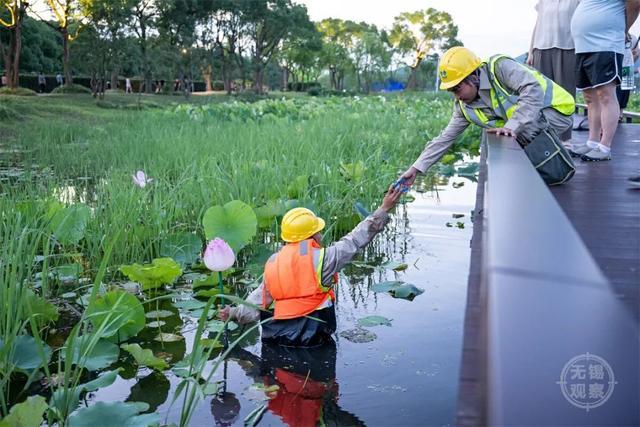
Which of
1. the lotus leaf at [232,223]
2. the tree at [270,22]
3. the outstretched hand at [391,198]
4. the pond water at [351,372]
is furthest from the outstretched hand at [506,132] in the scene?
the tree at [270,22]

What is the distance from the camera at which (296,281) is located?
8.88 feet

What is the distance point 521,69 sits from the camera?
3.47 m

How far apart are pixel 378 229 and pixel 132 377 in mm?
1140

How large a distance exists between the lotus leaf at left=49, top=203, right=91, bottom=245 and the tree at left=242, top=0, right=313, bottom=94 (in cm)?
3220

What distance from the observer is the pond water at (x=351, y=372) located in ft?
7.39

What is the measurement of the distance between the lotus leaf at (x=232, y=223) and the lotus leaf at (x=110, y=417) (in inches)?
57.7

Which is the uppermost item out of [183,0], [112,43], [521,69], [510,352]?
[183,0]

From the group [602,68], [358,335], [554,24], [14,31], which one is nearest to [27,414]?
[358,335]

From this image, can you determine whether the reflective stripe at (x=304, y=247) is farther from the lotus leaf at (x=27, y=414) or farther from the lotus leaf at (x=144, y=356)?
the lotus leaf at (x=27, y=414)

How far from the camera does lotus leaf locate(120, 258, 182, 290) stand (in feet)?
9.84

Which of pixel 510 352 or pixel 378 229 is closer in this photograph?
pixel 510 352

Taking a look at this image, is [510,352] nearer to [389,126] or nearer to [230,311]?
[230,311]

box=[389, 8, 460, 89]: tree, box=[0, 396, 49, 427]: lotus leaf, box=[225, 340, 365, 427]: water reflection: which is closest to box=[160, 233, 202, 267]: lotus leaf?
box=[225, 340, 365, 427]: water reflection

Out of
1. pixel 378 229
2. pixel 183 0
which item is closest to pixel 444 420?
pixel 378 229
